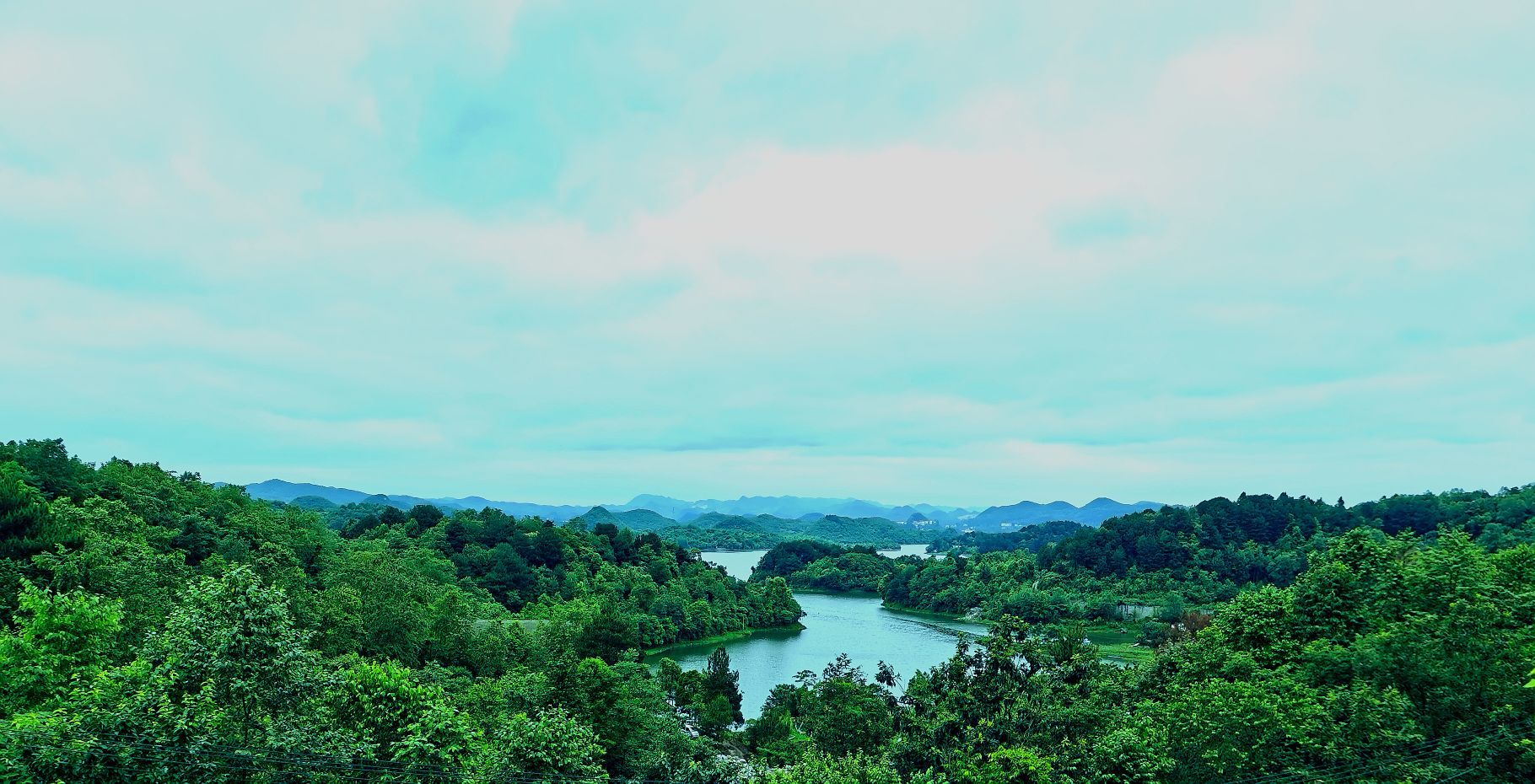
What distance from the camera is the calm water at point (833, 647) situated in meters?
54.0

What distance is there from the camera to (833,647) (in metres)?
65.4

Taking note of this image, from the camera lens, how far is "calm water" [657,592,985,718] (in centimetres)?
5400

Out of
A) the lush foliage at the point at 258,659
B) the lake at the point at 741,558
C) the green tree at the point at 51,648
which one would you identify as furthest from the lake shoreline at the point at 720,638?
the green tree at the point at 51,648

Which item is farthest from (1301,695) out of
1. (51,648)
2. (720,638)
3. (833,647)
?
(720,638)

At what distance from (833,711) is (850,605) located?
242 feet

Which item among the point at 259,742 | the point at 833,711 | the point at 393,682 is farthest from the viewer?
the point at 833,711

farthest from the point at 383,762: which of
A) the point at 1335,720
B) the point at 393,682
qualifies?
the point at 1335,720

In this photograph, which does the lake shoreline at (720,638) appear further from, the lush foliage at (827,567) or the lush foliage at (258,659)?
the lush foliage at (827,567)

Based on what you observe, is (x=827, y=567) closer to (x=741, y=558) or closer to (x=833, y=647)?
(x=833, y=647)

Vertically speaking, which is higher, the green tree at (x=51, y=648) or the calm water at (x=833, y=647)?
the green tree at (x=51, y=648)

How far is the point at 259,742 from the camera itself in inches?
440

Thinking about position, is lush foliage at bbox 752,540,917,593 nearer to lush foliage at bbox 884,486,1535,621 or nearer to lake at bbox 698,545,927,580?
lake at bbox 698,545,927,580

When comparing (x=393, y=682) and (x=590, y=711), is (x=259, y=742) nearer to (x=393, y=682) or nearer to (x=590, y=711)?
(x=393, y=682)

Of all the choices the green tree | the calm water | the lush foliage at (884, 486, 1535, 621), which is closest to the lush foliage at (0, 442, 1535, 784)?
the green tree
